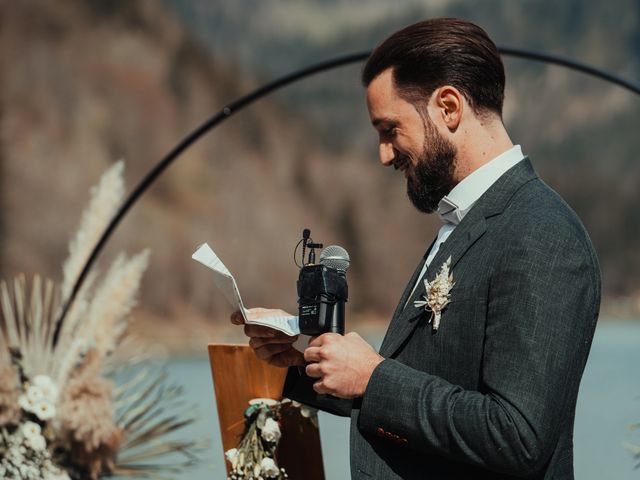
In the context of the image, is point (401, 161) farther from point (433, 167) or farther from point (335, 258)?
point (335, 258)

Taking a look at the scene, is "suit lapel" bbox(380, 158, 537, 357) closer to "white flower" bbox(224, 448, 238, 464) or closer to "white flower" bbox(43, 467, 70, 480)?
"white flower" bbox(224, 448, 238, 464)

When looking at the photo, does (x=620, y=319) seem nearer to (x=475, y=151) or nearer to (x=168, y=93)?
(x=168, y=93)

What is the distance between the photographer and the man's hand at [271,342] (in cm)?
142

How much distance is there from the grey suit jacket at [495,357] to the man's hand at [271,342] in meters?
0.20

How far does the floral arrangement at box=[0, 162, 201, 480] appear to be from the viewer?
3.29m

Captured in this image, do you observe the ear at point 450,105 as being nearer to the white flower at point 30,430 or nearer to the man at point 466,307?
the man at point 466,307

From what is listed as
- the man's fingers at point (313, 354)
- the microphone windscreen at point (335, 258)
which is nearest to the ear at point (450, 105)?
the microphone windscreen at point (335, 258)

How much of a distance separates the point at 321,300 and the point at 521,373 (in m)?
0.30

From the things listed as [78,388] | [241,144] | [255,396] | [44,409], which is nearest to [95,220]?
[78,388]

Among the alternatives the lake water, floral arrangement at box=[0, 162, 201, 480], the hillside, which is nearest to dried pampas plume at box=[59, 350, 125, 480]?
floral arrangement at box=[0, 162, 201, 480]

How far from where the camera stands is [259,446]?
1.62 meters

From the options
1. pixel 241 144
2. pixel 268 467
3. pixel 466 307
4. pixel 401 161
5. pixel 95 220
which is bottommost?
pixel 268 467

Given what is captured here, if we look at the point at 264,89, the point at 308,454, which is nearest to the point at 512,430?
the point at 308,454

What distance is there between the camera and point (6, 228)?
1048 cm
